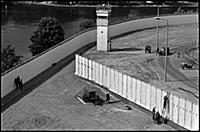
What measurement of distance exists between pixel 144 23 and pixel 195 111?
4405 centimetres

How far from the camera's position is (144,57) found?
4450 cm

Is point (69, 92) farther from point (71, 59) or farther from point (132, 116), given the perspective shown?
point (71, 59)

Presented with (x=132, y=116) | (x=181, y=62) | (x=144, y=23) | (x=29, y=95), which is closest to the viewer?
(x=132, y=116)

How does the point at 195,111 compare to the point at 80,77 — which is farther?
the point at 80,77

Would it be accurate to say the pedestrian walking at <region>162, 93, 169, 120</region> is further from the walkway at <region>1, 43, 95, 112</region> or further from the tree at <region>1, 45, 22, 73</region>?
the tree at <region>1, 45, 22, 73</region>

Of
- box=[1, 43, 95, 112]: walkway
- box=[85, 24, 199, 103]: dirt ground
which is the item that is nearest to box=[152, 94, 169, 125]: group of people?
box=[85, 24, 199, 103]: dirt ground

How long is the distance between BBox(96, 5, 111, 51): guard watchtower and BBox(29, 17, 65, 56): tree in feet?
60.0

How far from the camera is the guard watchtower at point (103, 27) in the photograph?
45.3 meters

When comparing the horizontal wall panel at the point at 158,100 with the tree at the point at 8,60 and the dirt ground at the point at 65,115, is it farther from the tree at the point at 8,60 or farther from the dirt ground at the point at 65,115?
the tree at the point at 8,60

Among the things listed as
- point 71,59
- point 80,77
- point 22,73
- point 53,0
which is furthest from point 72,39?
point 53,0

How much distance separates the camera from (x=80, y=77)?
37781 millimetres

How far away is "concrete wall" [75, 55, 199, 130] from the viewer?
24.8 m

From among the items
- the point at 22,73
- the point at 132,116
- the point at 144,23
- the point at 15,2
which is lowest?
the point at 132,116

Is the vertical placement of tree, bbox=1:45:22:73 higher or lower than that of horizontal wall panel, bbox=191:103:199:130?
higher
